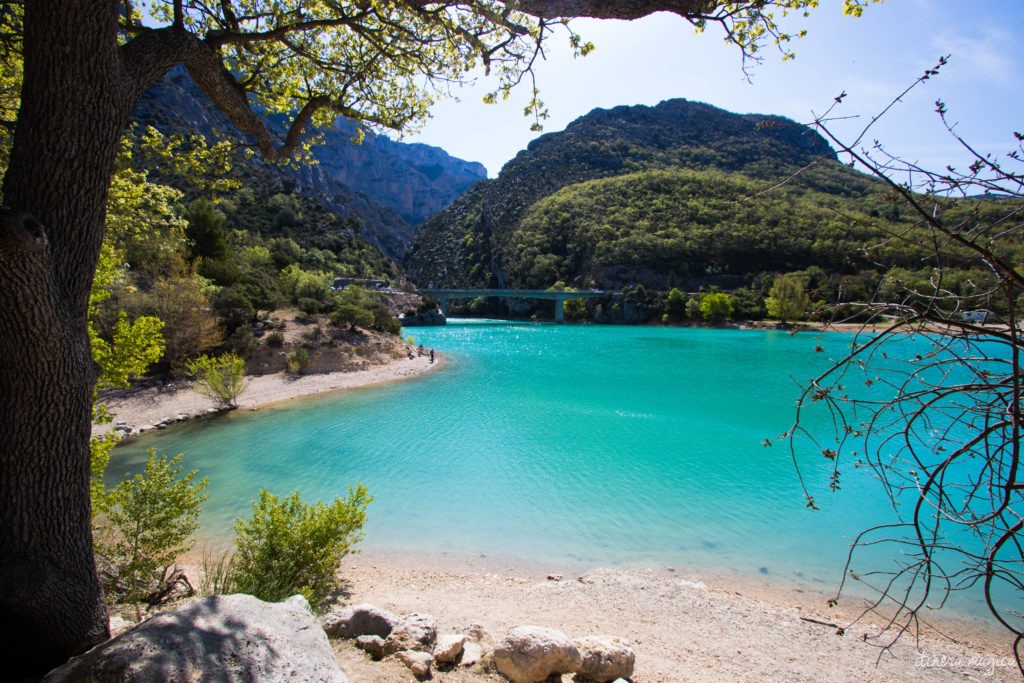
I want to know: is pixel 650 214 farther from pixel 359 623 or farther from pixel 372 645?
pixel 372 645

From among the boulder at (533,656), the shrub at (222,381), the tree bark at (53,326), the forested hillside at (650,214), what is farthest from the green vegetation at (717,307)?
the tree bark at (53,326)

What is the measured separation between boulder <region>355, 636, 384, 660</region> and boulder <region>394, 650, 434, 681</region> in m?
0.15

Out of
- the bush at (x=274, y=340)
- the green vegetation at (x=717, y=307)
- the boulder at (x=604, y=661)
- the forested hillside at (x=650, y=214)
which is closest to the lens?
the boulder at (x=604, y=661)

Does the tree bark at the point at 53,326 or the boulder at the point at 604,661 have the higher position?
the tree bark at the point at 53,326

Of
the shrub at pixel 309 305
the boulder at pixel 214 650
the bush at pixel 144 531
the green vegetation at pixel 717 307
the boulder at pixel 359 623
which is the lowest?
the boulder at pixel 359 623

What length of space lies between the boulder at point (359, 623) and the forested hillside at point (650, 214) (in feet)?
179

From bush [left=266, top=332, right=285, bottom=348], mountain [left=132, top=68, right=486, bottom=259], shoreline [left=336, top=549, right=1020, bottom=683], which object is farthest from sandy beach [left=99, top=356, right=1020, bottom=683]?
bush [left=266, top=332, right=285, bottom=348]

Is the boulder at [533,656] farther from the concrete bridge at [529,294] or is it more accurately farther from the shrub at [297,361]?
the concrete bridge at [529,294]

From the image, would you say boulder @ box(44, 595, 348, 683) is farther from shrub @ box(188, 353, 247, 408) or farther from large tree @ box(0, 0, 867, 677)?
shrub @ box(188, 353, 247, 408)

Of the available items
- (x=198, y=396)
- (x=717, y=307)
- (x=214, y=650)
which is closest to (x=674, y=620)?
(x=214, y=650)

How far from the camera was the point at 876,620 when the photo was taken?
665 centimetres

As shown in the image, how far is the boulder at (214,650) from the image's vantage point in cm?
252

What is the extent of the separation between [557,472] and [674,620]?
20.0 feet

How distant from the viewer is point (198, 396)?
59.6ft
